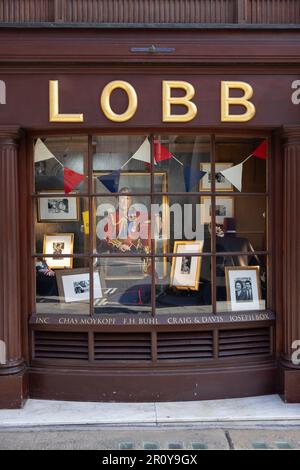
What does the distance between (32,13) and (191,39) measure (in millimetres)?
1653

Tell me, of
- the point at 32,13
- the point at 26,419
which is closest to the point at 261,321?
the point at 26,419

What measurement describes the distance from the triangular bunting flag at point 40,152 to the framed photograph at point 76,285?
1227 millimetres

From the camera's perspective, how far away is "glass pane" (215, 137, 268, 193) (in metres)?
5.89

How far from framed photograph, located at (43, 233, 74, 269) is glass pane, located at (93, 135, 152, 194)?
0.62m

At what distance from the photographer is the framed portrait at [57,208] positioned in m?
5.91

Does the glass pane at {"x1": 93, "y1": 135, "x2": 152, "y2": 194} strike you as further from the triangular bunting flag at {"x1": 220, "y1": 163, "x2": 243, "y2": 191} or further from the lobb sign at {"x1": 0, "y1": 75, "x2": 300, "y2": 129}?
the triangular bunting flag at {"x1": 220, "y1": 163, "x2": 243, "y2": 191}

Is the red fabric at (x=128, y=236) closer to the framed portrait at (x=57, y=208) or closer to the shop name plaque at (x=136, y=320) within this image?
the framed portrait at (x=57, y=208)

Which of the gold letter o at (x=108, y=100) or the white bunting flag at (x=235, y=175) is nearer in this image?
the gold letter o at (x=108, y=100)

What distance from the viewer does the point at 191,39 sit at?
5523 millimetres

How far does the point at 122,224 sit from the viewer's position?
5.95 m

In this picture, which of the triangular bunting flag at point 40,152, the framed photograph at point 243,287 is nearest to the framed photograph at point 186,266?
the framed photograph at point 243,287

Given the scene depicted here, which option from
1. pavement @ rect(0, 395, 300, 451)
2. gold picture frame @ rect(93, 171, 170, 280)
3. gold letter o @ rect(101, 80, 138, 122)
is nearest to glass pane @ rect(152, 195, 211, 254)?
gold picture frame @ rect(93, 171, 170, 280)

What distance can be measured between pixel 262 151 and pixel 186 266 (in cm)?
148

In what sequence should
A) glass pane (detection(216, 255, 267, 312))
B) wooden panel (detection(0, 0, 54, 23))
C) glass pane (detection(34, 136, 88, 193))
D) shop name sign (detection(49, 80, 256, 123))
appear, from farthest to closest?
glass pane (detection(216, 255, 267, 312))
glass pane (detection(34, 136, 88, 193))
wooden panel (detection(0, 0, 54, 23))
shop name sign (detection(49, 80, 256, 123))
